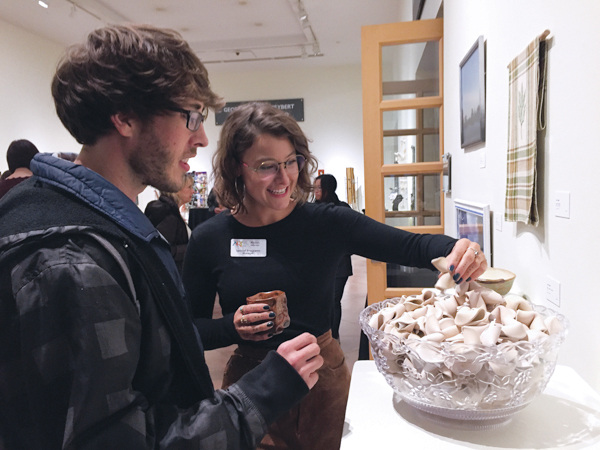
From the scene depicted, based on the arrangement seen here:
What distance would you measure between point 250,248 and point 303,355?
65cm

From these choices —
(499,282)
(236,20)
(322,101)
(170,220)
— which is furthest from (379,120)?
(322,101)

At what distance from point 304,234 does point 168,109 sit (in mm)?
754

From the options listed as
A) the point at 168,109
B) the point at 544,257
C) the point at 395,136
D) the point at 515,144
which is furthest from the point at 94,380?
the point at 395,136

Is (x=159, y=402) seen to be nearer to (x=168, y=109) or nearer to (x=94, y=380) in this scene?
(x=94, y=380)

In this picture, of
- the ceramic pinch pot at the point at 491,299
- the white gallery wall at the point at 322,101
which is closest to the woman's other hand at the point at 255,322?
the ceramic pinch pot at the point at 491,299

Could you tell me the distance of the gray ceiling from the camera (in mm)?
6410

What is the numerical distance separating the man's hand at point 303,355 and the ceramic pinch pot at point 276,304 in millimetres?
377

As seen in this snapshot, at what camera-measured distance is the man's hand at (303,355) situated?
0.88 metres

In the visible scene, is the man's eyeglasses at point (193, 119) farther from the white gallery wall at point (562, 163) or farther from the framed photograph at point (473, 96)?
the framed photograph at point (473, 96)

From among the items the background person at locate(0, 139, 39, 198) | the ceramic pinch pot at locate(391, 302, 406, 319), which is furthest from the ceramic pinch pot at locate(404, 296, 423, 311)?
the background person at locate(0, 139, 39, 198)

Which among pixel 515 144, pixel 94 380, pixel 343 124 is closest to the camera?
pixel 94 380

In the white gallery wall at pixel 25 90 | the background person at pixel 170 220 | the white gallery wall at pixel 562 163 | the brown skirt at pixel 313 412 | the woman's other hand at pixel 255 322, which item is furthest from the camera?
the white gallery wall at pixel 25 90

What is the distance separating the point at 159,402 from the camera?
0.77m

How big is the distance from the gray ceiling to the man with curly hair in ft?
17.3
